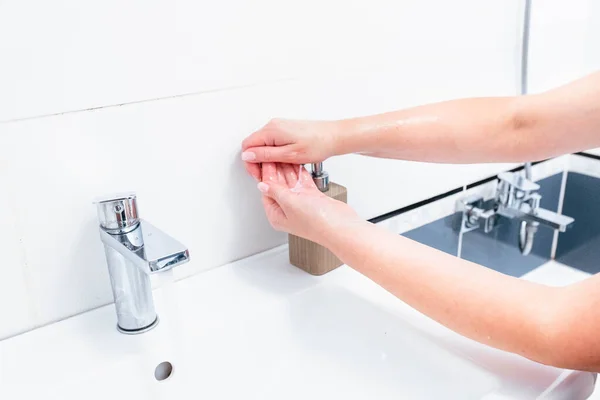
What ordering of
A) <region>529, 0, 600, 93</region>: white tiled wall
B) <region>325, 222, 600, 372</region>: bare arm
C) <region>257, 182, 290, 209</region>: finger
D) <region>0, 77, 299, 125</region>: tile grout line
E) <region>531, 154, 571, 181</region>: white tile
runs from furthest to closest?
<region>531, 154, 571, 181</region>: white tile < <region>529, 0, 600, 93</region>: white tiled wall < <region>257, 182, 290, 209</region>: finger < <region>0, 77, 299, 125</region>: tile grout line < <region>325, 222, 600, 372</region>: bare arm

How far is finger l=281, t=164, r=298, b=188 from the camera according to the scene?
0.74 m

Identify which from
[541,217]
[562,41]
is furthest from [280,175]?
[562,41]

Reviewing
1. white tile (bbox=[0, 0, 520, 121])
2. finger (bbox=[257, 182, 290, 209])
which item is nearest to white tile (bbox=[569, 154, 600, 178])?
white tile (bbox=[0, 0, 520, 121])

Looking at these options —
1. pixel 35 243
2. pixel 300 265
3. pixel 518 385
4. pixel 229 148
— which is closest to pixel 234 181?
pixel 229 148

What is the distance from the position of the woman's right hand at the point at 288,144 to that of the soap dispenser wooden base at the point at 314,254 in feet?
0.18

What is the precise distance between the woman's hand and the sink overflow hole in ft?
0.69

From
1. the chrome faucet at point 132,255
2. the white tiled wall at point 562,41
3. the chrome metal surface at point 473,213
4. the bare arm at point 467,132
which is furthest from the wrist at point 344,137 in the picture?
the white tiled wall at point 562,41

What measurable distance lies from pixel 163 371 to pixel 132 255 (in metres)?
0.16

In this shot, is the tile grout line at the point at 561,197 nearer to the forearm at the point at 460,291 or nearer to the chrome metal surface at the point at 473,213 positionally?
the chrome metal surface at the point at 473,213

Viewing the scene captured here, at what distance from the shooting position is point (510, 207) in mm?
1088

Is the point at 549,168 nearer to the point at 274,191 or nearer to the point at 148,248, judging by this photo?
the point at 274,191

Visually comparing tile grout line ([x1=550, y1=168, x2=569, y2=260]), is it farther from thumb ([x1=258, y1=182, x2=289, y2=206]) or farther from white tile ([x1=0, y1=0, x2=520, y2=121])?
thumb ([x1=258, y1=182, x2=289, y2=206])

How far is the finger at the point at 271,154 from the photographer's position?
28.1 inches

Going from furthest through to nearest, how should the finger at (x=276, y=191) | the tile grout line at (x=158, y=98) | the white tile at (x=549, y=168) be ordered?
the white tile at (x=549, y=168)
the finger at (x=276, y=191)
the tile grout line at (x=158, y=98)
